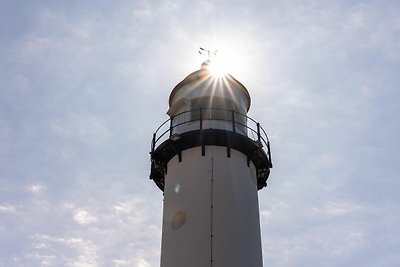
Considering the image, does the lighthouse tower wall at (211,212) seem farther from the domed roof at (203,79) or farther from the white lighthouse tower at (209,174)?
the domed roof at (203,79)

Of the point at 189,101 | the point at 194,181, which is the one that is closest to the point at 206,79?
the point at 189,101

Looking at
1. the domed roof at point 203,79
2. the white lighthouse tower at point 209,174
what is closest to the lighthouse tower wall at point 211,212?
the white lighthouse tower at point 209,174

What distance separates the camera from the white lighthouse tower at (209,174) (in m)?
19.7

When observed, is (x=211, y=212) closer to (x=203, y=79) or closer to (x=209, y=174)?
(x=209, y=174)

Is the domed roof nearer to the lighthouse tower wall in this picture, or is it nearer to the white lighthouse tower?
the white lighthouse tower

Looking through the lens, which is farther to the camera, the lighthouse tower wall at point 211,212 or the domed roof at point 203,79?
the domed roof at point 203,79

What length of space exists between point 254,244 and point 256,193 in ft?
9.43

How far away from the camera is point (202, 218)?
2008 cm

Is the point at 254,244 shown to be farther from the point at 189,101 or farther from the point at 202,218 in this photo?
the point at 189,101

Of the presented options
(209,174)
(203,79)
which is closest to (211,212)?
(209,174)

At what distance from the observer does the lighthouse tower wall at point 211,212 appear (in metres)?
19.4

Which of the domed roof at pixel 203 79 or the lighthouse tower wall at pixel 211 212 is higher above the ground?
the domed roof at pixel 203 79

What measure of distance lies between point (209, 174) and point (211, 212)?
1.83 meters

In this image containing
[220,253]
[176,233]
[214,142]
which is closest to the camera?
[220,253]
